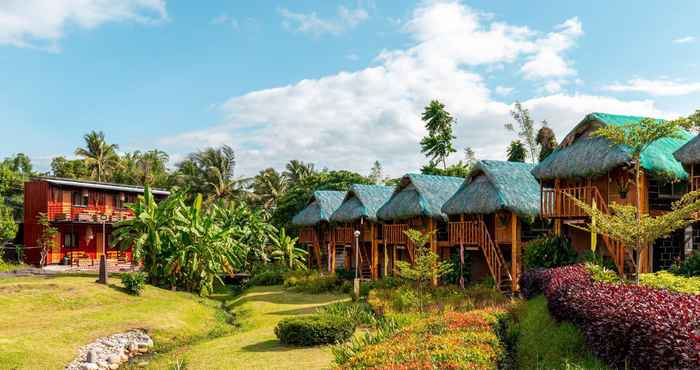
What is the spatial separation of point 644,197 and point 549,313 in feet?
24.0

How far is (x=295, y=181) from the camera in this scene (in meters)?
53.4

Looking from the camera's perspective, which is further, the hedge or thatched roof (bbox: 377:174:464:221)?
thatched roof (bbox: 377:174:464:221)

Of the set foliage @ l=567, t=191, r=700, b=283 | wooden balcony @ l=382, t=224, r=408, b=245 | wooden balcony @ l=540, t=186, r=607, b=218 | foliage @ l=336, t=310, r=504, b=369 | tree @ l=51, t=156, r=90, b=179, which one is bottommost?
foliage @ l=336, t=310, r=504, b=369

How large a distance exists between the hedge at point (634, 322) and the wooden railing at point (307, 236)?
2711 cm

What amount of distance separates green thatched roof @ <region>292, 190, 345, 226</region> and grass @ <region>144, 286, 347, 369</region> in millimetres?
12227

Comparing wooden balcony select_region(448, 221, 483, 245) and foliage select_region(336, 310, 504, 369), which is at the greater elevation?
wooden balcony select_region(448, 221, 483, 245)

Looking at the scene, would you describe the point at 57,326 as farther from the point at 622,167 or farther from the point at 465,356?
the point at 622,167

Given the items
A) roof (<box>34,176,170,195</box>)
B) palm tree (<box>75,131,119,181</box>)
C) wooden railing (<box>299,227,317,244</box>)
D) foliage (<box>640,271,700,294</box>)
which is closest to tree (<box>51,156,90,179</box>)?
palm tree (<box>75,131,119,181</box>)

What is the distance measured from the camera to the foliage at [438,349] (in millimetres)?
9070

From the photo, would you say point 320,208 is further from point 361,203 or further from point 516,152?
point 516,152

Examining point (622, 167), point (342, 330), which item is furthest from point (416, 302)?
point (622, 167)

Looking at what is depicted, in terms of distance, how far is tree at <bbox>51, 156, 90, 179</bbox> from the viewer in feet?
168

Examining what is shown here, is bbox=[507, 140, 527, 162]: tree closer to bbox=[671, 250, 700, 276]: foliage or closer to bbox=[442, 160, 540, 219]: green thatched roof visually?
bbox=[442, 160, 540, 219]: green thatched roof

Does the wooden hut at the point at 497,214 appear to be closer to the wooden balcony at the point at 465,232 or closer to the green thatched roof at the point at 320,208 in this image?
the wooden balcony at the point at 465,232
